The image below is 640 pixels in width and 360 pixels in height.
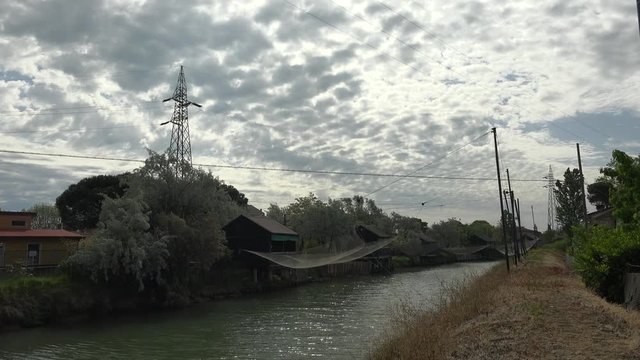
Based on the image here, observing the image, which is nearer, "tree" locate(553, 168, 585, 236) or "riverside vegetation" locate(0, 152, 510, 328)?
"riverside vegetation" locate(0, 152, 510, 328)

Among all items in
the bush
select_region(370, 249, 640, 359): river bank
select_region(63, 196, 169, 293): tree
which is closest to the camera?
select_region(370, 249, 640, 359): river bank

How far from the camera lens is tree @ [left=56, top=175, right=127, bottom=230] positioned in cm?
5631

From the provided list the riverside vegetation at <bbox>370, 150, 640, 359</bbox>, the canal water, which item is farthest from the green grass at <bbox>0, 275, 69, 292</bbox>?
the riverside vegetation at <bbox>370, 150, 640, 359</bbox>

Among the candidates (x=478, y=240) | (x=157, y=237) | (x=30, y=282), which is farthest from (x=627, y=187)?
(x=478, y=240)

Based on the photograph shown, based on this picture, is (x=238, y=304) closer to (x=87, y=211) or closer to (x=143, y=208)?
(x=143, y=208)

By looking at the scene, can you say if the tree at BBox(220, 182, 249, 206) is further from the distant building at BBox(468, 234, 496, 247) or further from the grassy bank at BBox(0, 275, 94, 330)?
the distant building at BBox(468, 234, 496, 247)

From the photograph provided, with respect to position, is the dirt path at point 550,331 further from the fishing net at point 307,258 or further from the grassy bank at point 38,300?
the fishing net at point 307,258

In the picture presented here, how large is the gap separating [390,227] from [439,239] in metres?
17.3

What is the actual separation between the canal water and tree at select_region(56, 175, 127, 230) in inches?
1168

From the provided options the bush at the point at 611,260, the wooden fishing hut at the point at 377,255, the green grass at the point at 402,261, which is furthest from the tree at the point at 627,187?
the green grass at the point at 402,261

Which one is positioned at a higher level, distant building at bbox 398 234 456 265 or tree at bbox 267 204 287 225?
tree at bbox 267 204 287 225

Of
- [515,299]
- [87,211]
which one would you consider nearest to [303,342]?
[515,299]

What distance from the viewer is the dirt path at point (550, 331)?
8.88 meters

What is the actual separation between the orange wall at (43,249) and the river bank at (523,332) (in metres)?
25.8
